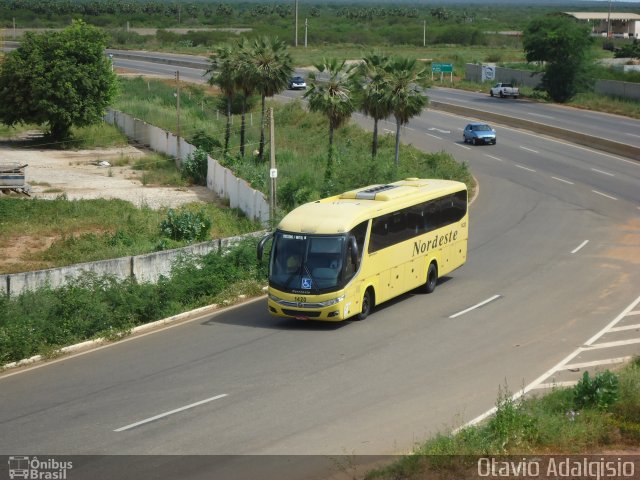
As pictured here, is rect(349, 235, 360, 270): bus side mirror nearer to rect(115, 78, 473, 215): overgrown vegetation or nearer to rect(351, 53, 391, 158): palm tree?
rect(115, 78, 473, 215): overgrown vegetation

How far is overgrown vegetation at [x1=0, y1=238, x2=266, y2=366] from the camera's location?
76.4ft

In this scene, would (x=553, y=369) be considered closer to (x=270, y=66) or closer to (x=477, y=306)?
(x=477, y=306)

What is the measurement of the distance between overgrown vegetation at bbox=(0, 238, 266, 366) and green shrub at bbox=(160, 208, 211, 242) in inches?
260

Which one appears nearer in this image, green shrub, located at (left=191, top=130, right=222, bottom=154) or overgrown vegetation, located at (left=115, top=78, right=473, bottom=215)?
overgrown vegetation, located at (left=115, top=78, right=473, bottom=215)

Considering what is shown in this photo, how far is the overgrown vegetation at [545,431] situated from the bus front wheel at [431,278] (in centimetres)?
1041

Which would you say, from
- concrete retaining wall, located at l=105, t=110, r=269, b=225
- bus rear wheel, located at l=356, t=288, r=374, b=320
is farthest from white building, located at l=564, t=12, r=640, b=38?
bus rear wheel, located at l=356, t=288, r=374, b=320

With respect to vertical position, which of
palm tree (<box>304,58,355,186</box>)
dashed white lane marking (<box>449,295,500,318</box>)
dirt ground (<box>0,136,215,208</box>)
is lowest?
dirt ground (<box>0,136,215,208</box>)

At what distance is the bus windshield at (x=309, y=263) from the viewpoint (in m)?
24.2

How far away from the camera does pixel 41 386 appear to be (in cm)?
2062

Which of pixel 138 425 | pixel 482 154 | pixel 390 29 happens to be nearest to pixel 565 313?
pixel 138 425

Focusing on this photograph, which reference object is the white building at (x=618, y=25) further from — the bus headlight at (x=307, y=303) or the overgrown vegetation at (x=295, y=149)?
the bus headlight at (x=307, y=303)

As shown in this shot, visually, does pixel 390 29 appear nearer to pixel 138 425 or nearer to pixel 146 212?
pixel 146 212

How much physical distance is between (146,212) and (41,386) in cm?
2127

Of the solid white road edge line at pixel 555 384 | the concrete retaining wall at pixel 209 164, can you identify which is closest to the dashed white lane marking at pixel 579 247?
the concrete retaining wall at pixel 209 164
